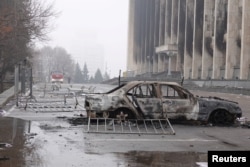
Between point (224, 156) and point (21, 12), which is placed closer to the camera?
point (224, 156)

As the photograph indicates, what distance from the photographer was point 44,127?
13.5 metres

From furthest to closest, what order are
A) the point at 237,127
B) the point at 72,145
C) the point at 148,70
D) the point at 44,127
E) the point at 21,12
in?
the point at 148,70 < the point at 21,12 < the point at 237,127 < the point at 44,127 < the point at 72,145

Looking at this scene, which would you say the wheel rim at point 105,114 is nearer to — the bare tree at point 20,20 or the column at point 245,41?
the bare tree at point 20,20

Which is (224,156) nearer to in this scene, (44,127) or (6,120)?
(44,127)

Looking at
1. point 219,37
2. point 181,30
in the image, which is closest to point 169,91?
point 219,37

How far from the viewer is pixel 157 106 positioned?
14.5 metres

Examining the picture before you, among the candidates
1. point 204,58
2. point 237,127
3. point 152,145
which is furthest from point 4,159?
point 204,58

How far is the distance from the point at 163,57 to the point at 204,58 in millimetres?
29290

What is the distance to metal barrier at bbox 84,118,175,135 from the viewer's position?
41.6ft

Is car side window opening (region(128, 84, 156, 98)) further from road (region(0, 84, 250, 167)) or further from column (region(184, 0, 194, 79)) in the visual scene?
column (region(184, 0, 194, 79))

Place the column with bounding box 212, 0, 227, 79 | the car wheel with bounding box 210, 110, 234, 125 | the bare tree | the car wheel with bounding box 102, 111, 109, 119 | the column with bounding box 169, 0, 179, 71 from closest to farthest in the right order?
the car wheel with bounding box 102, 111, 109, 119 < the car wheel with bounding box 210, 110, 234, 125 < the bare tree < the column with bounding box 212, 0, 227, 79 < the column with bounding box 169, 0, 179, 71

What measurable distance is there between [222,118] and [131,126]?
10.4ft

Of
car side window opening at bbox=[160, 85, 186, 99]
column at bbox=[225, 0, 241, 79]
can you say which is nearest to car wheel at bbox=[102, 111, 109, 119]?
car side window opening at bbox=[160, 85, 186, 99]

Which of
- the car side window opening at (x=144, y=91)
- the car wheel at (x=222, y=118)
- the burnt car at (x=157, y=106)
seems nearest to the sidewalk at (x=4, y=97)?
the burnt car at (x=157, y=106)
